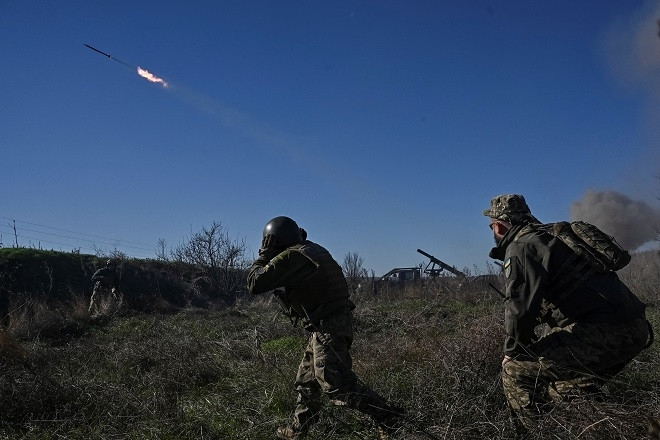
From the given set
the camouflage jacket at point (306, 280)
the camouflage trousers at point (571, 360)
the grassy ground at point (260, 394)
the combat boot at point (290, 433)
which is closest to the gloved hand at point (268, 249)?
the camouflage jacket at point (306, 280)

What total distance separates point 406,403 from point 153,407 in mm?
2511

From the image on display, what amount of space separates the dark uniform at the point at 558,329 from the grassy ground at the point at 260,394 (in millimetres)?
244

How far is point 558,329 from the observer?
4125 millimetres

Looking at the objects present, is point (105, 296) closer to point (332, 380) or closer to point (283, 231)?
point (283, 231)

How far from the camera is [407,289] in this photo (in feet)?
67.6

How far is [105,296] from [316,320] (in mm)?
14431

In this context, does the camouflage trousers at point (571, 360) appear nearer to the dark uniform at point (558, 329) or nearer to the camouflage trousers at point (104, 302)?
the dark uniform at point (558, 329)

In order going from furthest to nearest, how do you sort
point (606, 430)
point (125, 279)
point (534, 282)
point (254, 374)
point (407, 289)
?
point (125, 279), point (407, 289), point (254, 374), point (534, 282), point (606, 430)

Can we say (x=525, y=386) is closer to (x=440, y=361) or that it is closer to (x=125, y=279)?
(x=440, y=361)

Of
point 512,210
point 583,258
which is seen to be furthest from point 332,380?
point 583,258

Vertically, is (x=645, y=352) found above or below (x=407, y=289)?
below

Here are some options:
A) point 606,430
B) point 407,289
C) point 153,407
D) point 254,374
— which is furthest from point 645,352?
point 407,289

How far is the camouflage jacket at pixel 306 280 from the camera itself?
4898 mm

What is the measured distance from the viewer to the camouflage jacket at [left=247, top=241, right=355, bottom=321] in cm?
490
